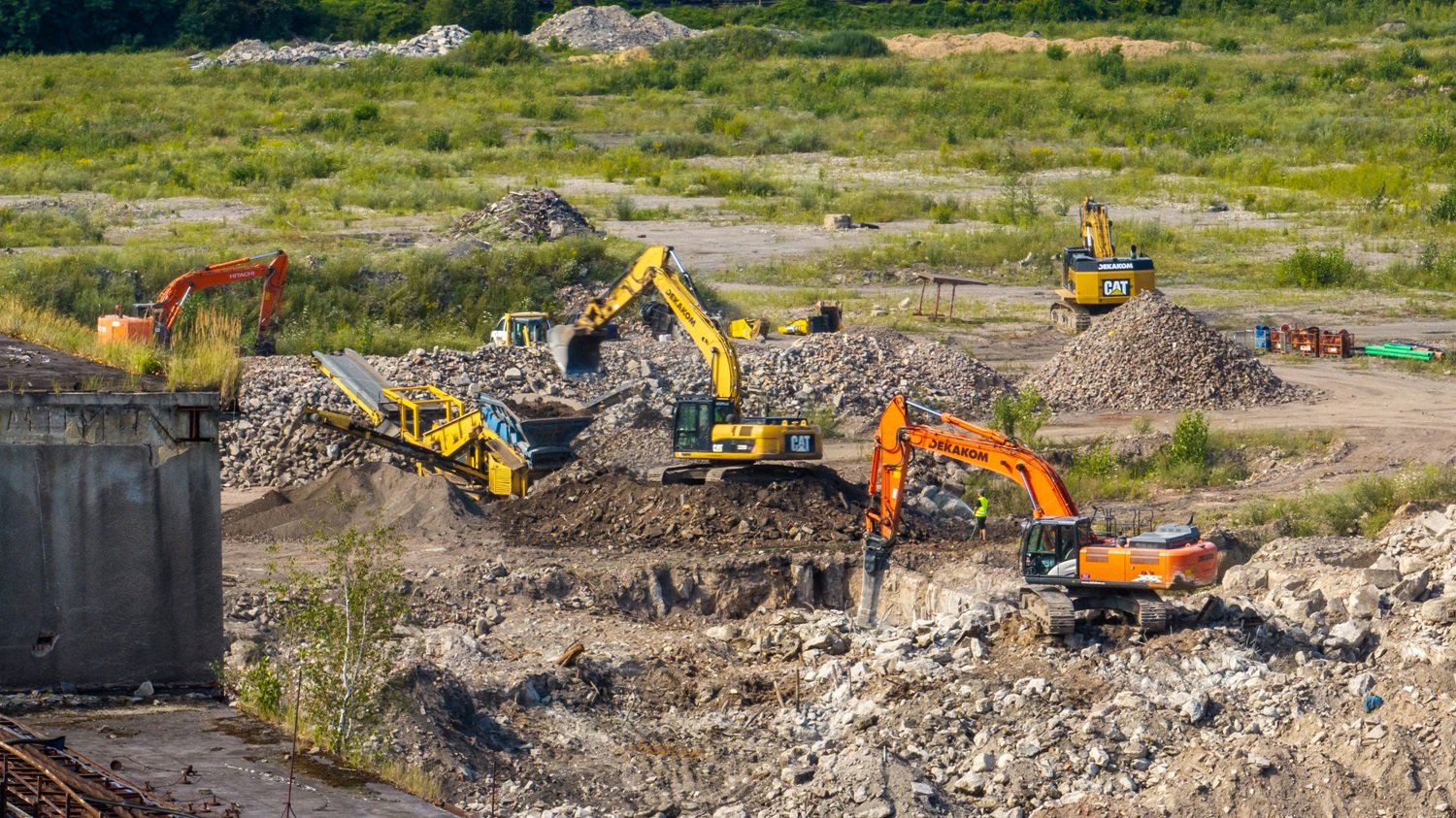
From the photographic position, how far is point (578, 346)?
2542 cm

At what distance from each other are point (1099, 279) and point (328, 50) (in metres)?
64.5

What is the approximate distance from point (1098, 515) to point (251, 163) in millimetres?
39853

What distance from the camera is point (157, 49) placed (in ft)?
314

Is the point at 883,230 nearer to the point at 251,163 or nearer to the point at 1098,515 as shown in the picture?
the point at 251,163

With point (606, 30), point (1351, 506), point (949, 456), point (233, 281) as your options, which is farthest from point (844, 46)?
point (949, 456)

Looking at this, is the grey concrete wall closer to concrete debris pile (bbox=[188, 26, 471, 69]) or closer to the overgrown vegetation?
the overgrown vegetation

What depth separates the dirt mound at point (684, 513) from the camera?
23766mm

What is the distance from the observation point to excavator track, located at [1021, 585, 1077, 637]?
62.4 ft

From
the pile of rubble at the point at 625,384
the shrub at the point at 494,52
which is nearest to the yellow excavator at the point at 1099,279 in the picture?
the pile of rubble at the point at 625,384

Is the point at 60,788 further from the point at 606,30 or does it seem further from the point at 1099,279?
the point at 606,30

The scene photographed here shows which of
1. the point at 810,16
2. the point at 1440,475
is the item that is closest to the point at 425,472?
the point at 1440,475

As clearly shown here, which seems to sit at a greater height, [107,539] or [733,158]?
[733,158]

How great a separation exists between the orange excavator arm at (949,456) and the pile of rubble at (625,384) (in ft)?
20.4

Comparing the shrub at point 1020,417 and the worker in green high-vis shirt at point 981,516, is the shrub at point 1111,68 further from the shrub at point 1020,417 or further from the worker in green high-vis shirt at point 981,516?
the worker in green high-vis shirt at point 981,516
